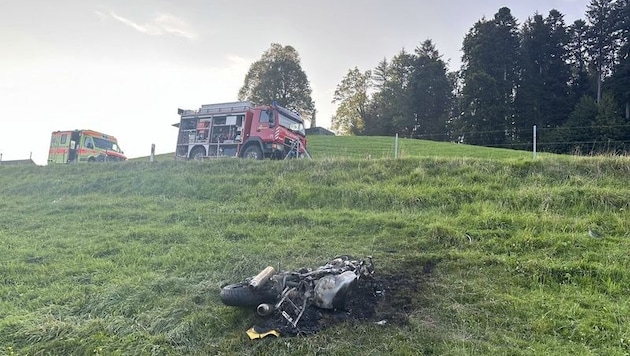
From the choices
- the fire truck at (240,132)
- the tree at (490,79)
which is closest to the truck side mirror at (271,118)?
the fire truck at (240,132)

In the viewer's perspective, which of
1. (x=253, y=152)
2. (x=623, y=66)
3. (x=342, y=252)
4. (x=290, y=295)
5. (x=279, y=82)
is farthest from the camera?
(x=279, y=82)

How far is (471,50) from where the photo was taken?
41.3m

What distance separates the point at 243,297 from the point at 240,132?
12.1 meters

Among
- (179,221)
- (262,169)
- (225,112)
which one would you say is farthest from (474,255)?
(225,112)

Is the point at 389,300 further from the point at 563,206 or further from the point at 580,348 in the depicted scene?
the point at 563,206

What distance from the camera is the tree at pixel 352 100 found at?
164 ft

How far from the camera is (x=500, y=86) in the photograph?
38.2 metres

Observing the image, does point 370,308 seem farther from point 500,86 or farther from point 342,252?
point 500,86

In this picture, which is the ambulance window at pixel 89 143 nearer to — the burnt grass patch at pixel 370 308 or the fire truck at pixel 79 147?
the fire truck at pixel 79 147

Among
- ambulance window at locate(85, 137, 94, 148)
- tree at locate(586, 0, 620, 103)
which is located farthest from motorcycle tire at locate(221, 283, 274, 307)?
tree at locate(586, 0, 620, 103)

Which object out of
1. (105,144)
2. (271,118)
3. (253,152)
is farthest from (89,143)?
(271,118)

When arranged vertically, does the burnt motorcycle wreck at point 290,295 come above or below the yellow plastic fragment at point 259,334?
above

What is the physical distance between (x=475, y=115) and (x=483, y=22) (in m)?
11.8

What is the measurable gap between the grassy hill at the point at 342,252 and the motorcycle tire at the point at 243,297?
0.17m
